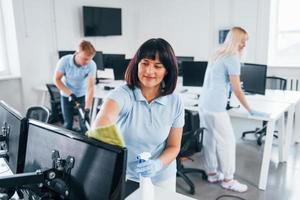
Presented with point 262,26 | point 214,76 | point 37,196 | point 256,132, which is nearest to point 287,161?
point 256,132

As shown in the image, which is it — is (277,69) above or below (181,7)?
below

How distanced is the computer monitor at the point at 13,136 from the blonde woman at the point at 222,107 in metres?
1.84

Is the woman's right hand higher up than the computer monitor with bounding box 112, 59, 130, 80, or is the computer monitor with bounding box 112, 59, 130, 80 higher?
the computer monitor with bounding box 112, 59, 130, 80

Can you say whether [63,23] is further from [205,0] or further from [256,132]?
[256,132]

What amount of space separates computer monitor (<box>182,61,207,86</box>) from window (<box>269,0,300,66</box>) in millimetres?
2236

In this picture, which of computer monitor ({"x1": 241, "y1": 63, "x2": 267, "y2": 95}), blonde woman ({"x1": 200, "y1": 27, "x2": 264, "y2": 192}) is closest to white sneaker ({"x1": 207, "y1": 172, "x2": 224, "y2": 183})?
blonde woman ({"x1": 200, "y1": 27, "x2": 264, "y2": 192})

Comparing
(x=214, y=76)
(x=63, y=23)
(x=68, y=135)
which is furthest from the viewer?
(x=63, y=23)

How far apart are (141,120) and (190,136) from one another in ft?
4.46

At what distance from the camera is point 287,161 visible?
11.4ft

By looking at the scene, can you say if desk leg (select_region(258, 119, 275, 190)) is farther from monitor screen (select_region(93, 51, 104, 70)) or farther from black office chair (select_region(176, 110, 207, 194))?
monitor screen (select_region(93, 51, 104, 70))

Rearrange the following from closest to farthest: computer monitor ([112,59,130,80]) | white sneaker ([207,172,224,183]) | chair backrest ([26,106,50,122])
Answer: chair backrest ([26,106,50,122]) → white sneaker ([207,172,224,183]) → computer monitor ([112,59,130,80])

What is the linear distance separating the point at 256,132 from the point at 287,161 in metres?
0.82

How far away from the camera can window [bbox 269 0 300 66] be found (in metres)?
→ 5.28

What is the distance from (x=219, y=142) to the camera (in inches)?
112
